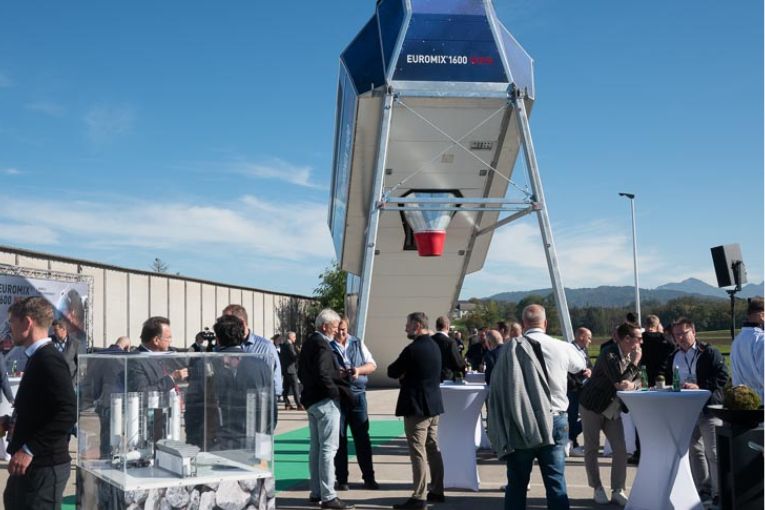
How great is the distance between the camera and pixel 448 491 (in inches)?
328

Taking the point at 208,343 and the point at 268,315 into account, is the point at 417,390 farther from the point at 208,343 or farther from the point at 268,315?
the point at 268,315

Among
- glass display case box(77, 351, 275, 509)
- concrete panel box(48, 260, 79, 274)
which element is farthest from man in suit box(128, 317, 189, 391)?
concrete panel box(48, 260, 79, 274)

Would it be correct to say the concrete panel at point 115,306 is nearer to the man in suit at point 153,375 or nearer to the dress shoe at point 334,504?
the dress shoe at point 334,504

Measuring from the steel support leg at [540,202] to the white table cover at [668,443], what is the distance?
5807mm

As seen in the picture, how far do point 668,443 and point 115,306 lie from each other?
15.8 metres

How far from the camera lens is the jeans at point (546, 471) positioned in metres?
5.94

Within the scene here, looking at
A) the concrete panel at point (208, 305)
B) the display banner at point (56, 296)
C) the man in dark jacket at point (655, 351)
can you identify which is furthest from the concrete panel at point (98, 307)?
the man in dark jacket at point (655, 351)

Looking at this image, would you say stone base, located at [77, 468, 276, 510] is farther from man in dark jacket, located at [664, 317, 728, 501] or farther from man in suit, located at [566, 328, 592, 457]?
man in suit, located at [566, 328, 592, 457]

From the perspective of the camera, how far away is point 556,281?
1282 centimetres

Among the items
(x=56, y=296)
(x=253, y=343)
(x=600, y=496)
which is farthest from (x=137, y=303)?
(x=600, y=496)

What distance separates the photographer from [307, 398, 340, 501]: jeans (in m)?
7.32

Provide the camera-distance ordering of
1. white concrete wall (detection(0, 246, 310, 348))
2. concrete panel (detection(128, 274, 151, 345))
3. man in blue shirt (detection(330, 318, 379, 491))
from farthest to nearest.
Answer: concrete panel (detection(128, 274, 151, 345)) → white concrete wall (detection(0, 246, 310, 348)) → man in blue shirt (detection(330, 318, 379, 491))

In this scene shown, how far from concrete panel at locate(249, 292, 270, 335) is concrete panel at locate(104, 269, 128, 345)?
10440 millimetres

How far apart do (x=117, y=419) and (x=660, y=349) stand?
7.44m
